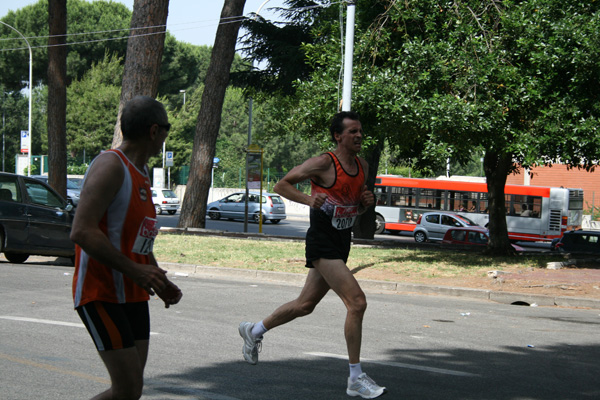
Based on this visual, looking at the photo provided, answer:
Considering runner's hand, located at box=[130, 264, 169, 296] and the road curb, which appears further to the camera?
the road curb

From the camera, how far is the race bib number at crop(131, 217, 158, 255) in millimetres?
3240

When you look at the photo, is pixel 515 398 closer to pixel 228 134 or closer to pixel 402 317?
pixel 402 317

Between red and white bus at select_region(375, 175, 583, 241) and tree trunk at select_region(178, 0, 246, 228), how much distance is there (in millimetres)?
14175

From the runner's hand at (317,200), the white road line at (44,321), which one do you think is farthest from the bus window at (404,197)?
the runner's hand at (317,200)

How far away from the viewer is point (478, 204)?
124ft

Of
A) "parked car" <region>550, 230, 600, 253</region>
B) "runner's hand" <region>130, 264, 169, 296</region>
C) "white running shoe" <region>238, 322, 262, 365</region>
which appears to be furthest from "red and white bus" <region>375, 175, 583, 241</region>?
"runner's hand" <region>130, 264, 169, 296</region>

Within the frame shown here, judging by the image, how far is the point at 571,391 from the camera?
216 inches

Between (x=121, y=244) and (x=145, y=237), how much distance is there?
0.41 feet

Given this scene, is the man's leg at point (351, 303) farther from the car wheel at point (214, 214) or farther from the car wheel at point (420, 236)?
the car wheel at point (214, 214)

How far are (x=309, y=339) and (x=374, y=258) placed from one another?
8771mm

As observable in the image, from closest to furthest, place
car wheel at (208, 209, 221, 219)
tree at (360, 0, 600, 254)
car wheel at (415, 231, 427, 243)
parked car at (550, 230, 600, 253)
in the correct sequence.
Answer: tree at (360, 0, 600, 254)
parked car at (550, 230, 600, 253)
car wheel at (415, 231, 427, 243)
car wheel at (208, 209, 221, 219)

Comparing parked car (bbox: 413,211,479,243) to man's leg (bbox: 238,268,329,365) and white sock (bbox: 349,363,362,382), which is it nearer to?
man's leg (bbox: 238,268,329,365)

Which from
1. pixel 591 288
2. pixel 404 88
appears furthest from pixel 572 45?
pixel 591 288

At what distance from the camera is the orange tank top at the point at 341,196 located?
5246 millimetres
